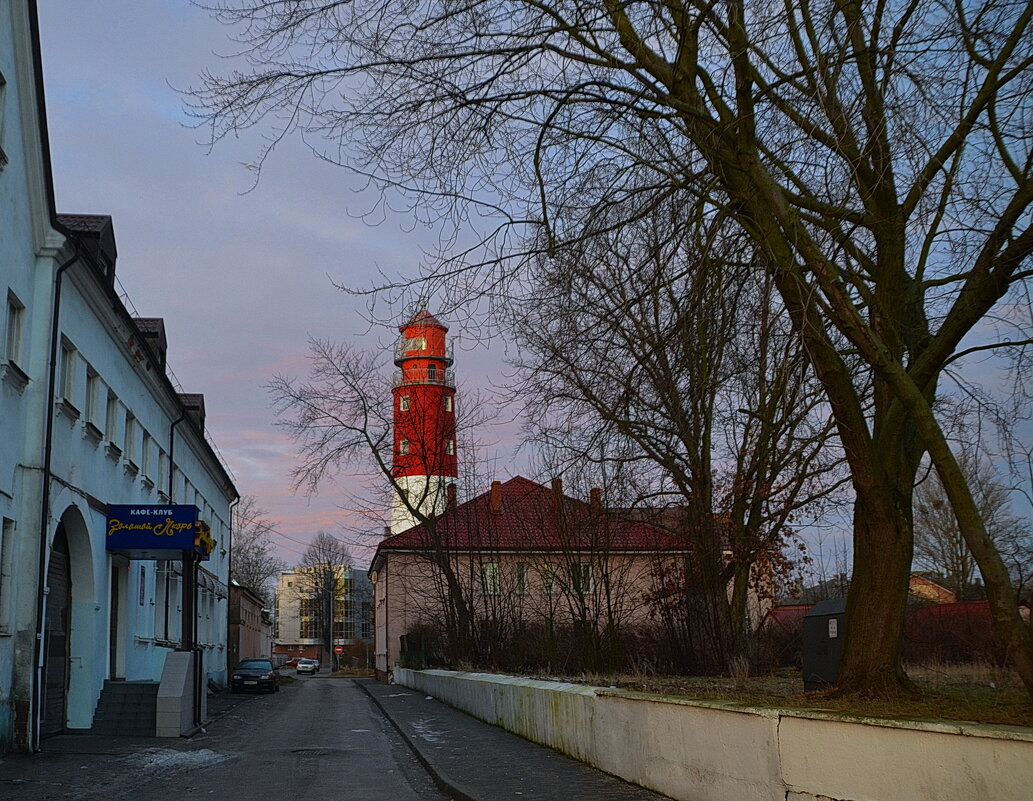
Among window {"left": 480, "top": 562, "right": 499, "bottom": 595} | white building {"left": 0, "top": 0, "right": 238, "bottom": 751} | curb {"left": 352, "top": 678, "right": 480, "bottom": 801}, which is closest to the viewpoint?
curb {"left": 352, "top": 678, "right": 480, "bottom": 801}

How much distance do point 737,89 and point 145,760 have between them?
12012 mm

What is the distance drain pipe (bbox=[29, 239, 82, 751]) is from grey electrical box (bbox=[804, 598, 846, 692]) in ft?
34.6

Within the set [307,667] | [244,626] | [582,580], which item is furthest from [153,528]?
[307,667]

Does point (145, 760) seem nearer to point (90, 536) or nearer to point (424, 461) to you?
point (90, 536)

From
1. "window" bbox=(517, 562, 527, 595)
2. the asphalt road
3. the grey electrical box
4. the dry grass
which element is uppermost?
"window" bbox=(517, 562, 527, 595)

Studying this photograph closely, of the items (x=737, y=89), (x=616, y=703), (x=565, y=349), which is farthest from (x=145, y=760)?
(x=737, y=89)

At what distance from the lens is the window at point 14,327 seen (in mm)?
15570

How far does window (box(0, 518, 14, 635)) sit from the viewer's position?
48.9ft

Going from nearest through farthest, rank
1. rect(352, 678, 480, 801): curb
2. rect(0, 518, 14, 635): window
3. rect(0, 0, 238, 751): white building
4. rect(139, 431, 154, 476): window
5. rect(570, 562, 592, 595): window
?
rect(352, 678, 480, 801): curb < rect(0, 518, 14, 635): window < rect(0, 0, 238, 751): white building < rect(570, 562, 592, 595): window < rect(139, 431, 154, 476): window

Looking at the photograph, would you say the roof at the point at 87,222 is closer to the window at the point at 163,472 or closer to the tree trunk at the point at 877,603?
the window at the point at 163,472

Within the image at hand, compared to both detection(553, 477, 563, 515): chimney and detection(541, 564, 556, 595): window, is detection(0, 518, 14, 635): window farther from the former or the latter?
detection(541, 564, 556, 595): window

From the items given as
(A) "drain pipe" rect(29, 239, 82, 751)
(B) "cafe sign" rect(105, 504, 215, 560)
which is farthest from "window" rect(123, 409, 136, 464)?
(A) "drain pipe" rect(29, 239, 82, 751)

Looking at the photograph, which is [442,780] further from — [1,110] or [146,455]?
[146,455]

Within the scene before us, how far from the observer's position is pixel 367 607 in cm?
12112
